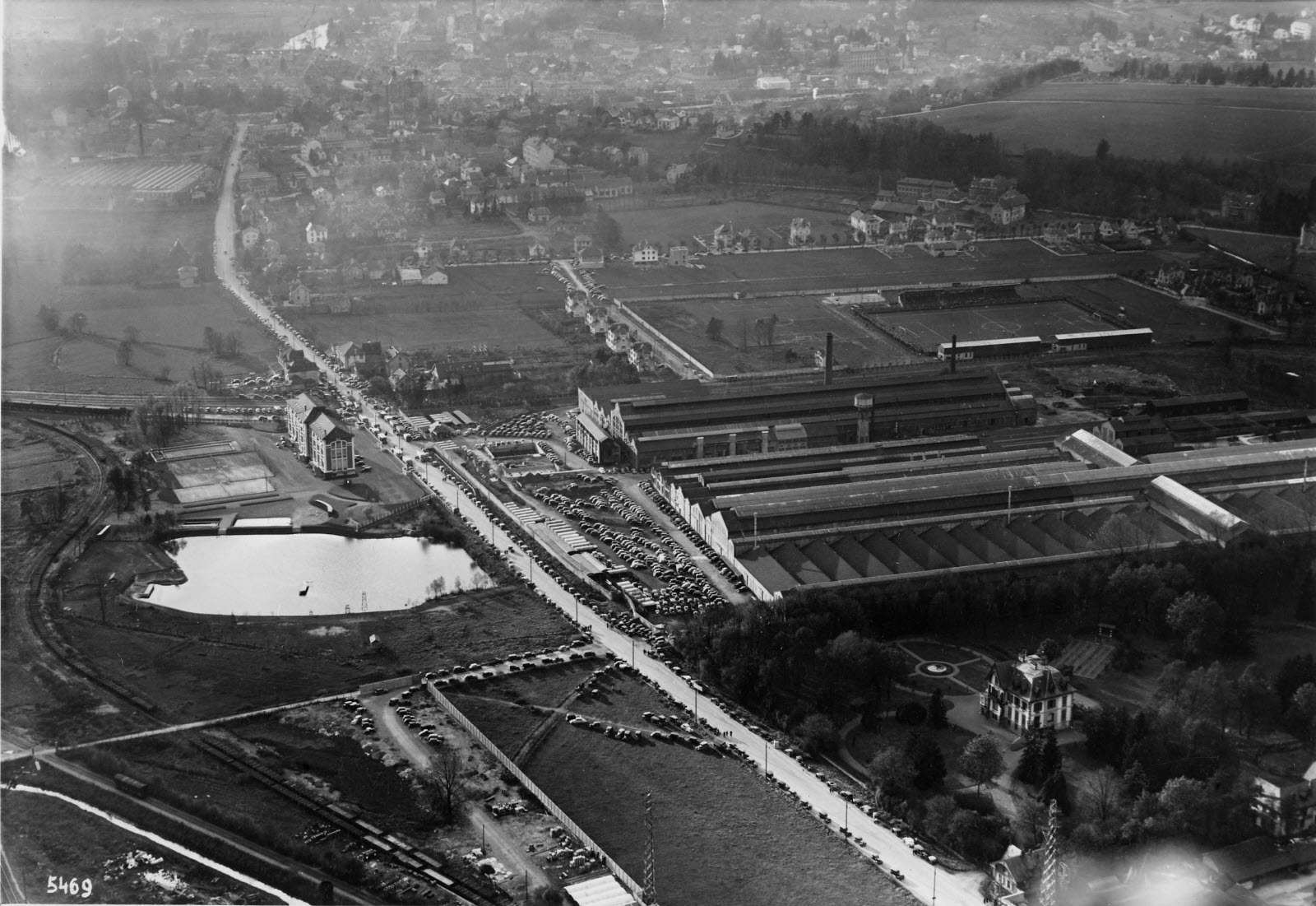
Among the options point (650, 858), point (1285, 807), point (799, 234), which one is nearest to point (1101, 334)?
point (799, 234)

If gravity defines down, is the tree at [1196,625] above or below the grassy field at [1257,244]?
below

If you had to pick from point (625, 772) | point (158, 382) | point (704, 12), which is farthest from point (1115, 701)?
point (704, 12)

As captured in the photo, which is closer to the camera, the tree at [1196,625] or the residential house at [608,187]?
the tree at [1196,625]

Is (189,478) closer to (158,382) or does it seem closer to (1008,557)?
(158,382)

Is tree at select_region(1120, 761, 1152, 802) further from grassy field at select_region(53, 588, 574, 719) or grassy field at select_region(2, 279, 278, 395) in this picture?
grassy field at select_region(2, 279, 278, 395)

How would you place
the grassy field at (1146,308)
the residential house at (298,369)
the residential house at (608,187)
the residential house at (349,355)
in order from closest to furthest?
the residential house at (298,369) → the residential house at (349,355) → the grassy field at (1146,308) → the residential house at (608,187)

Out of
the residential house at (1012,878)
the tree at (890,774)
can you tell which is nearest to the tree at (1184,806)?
the residential house at (1012,878)

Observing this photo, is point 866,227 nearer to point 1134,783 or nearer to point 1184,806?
point 1134,783

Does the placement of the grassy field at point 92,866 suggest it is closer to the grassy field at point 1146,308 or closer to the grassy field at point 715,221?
the grassy field at point 1146,308
